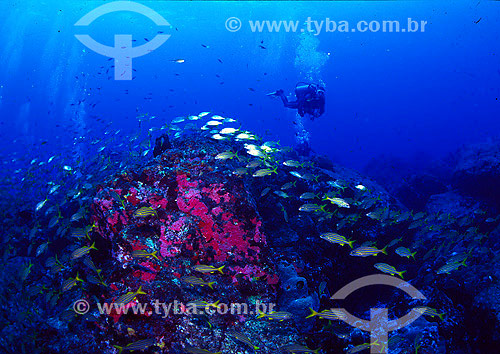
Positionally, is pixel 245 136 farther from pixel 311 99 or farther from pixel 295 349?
pixel 311 99

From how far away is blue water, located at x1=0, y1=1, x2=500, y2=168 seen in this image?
4062 cm

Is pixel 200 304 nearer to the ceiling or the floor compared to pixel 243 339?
nearer to the ceiling

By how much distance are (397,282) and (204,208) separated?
4500 mm

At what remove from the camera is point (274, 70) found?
333 feet

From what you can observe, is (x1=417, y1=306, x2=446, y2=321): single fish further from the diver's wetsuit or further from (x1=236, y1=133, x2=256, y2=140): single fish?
the diver's wetsuit

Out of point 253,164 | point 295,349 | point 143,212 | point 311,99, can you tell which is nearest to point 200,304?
point 295,349

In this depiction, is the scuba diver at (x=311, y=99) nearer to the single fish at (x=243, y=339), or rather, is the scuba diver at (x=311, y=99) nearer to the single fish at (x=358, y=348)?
the single fish at (x=358, y=348)

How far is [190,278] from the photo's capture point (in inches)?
130

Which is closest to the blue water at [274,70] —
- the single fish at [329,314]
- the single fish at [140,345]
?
the single fish at [329,314]

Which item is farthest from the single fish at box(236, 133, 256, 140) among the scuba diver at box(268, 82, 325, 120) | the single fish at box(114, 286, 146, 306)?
the scuba diver at box(268, 82, 325, 120)

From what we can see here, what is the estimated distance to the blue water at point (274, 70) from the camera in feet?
133

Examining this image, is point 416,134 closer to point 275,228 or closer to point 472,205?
point 472,205

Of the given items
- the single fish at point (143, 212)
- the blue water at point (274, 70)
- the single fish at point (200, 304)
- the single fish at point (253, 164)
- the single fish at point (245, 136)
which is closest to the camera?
the single fish at point (200, 304)

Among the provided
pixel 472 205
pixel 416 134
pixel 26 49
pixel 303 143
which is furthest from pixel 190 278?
pixel 416 134
